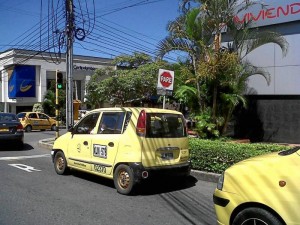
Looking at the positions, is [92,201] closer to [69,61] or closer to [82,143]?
[82,143]

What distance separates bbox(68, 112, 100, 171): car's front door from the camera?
8.47m

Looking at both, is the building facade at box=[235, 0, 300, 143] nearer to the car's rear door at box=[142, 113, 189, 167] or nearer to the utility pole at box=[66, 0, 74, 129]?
the car's rear door at box=[142, 113, 189, 167]

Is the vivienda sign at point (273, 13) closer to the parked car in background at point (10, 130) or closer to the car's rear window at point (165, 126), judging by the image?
the car's rear window at point (165, 126)

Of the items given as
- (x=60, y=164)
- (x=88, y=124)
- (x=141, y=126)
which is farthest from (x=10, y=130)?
(x=141, y=126)

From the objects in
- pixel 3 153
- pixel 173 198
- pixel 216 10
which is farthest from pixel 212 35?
pixel 3 153

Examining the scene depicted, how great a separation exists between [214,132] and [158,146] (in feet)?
13.9

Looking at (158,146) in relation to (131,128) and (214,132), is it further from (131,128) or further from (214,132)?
(214,132)

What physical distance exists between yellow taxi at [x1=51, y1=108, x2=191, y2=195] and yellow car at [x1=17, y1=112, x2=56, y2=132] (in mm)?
20532

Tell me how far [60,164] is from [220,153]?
3.92m

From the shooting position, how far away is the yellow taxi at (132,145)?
7.35m

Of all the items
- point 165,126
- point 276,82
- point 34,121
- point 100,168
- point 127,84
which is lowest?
A: point 100,168

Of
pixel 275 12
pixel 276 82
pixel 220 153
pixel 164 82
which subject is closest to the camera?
pixel 220 153

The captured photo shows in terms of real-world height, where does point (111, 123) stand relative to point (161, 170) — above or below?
above

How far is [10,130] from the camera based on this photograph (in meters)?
14.8
